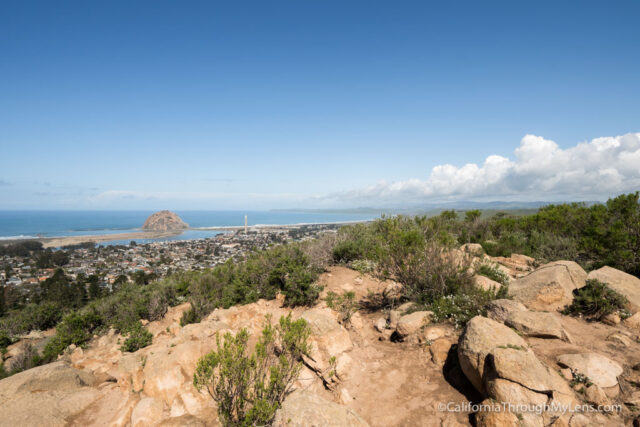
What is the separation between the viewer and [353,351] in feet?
19.5

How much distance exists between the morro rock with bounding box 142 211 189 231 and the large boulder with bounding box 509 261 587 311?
274ft

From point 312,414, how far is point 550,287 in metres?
7.07

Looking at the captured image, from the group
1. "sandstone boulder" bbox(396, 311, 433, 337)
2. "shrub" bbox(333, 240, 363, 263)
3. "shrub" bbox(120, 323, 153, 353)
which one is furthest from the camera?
"shrub" bbox(333, 240, 363, 263)

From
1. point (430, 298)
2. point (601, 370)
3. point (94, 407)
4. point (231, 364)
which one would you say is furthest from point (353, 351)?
point (94, 407)

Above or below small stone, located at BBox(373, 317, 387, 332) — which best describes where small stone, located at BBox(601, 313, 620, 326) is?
above

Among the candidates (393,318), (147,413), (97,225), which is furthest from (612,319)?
(97,225)

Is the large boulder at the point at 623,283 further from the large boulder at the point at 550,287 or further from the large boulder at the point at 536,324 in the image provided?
the large boulder at the point at 536,324

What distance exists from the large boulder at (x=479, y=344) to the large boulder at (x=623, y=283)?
4.45 meters

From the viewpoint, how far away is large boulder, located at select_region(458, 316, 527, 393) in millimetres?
4125

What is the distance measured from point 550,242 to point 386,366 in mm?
12622

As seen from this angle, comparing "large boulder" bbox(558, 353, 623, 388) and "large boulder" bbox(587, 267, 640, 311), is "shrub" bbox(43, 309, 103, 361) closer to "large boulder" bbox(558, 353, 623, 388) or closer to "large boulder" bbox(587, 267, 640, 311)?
"large boulder" bbox(558, 353, 623, 388)

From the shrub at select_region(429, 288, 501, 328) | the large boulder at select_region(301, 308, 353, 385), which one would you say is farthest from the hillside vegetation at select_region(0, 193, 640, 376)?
the large boulder at select_region(301, 308, 353, 385)

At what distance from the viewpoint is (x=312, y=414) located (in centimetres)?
331

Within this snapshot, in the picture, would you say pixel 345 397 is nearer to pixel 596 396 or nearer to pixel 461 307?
pixel 461 307
